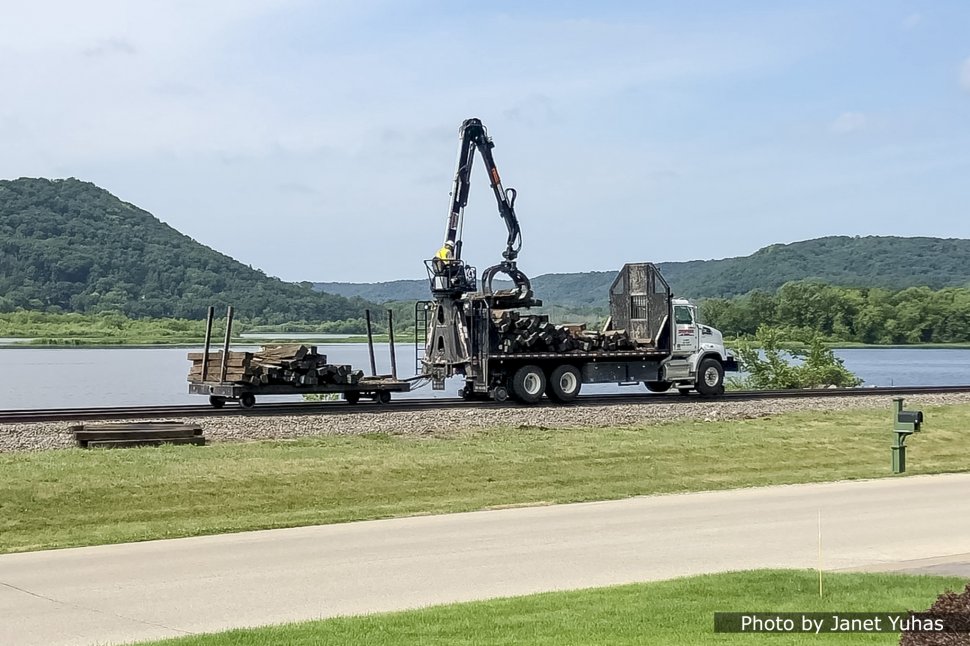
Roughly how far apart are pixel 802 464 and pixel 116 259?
453 ft

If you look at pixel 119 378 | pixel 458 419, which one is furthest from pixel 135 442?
pixel 119 378

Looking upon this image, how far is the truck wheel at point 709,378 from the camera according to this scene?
118ft

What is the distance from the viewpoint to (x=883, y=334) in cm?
10519

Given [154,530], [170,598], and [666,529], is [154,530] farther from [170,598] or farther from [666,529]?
[666,529]

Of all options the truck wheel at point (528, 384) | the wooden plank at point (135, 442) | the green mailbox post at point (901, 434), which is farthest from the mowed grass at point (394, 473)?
the truck wheel at point (528, 384)

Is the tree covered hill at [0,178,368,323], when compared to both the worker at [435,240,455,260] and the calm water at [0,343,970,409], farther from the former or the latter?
the worker at [435,240,455,260]

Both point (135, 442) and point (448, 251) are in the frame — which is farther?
point (448, 251)

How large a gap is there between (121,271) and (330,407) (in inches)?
4960

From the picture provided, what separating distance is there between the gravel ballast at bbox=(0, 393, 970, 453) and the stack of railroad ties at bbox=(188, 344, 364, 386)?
249cm

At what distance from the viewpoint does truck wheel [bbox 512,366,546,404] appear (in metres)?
33.0

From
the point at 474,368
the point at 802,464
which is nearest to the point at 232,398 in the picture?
the point at 474,368

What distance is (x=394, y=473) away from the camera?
19.7m

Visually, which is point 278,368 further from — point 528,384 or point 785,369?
point 785,369

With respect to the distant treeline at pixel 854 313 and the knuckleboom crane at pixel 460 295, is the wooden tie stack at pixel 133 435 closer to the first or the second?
the knuckleboom crane at pixel 460 295
